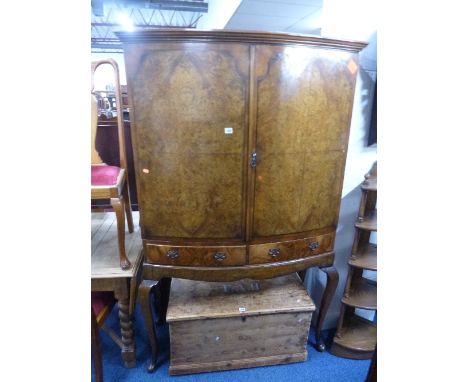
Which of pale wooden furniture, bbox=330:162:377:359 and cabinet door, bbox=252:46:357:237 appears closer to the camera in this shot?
cabinet door, bbox=252:46:357:237

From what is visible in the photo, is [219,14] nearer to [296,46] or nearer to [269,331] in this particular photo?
[296,46]

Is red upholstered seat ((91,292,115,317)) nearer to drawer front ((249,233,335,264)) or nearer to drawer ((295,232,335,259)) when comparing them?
drawer front ((249,233,335,264))

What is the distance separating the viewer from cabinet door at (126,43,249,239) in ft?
3.61

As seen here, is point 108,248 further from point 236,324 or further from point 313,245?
point 313,245

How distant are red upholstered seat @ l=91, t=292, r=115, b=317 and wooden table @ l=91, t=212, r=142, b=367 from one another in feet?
0.21

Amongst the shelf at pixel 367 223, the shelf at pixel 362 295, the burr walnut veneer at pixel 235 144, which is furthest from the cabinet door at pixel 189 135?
the shelf at pixel 362 295

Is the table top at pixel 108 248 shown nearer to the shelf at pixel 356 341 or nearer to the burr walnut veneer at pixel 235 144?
the burr walnut veneer at pixel 235 144

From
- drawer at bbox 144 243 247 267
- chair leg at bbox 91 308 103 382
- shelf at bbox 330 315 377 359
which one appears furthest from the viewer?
shelf at bbox 330 315 377 359

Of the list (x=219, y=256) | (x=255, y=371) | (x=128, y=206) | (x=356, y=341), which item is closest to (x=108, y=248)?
(x=128, y=206)

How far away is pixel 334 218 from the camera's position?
147 cm

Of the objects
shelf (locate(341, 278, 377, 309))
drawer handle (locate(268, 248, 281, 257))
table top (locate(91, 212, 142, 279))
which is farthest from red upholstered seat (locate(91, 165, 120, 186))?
shelf (locate(341, 278, 377, 309))

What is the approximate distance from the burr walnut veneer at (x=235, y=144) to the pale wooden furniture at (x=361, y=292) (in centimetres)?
21

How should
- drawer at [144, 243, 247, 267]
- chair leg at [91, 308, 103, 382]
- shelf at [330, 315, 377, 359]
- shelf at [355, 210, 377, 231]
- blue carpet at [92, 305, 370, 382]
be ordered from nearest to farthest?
chair leg at [91, 308, 103, 382], drawer at [144, 243, 247, 267], shelf at [355, 210, 377, 231], blue carpet at [92, 305, 370, 382], shelf at [330, 315, 377, 359]
